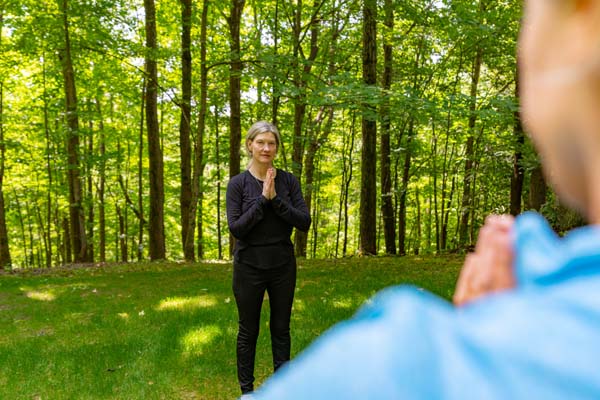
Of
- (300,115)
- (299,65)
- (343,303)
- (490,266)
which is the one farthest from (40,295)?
(490,266)

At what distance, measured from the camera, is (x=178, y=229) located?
25188mm

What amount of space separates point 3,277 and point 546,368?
12.4 m

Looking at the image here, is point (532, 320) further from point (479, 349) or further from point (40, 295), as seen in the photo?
point (40, 295)

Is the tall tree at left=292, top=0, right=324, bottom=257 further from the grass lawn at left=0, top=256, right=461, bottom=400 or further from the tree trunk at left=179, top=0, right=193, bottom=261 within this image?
the grass lawn at left=0, top=256, right=461, bottom=400

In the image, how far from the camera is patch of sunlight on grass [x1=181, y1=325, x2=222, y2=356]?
534 cm

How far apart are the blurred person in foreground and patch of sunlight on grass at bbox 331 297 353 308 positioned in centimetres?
640

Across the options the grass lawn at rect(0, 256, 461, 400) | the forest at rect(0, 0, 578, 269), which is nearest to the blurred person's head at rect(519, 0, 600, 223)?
the grass lawn at rect(0, 256, 461, 400)

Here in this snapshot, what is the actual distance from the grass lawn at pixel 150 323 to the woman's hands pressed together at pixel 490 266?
4194 millimetres

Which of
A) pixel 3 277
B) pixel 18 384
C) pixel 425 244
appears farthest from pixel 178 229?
pixel 18 384

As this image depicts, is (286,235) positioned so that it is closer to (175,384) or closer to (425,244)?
(175,384)

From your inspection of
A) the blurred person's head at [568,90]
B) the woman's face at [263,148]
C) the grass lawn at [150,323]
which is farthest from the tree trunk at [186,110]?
the blurred person's head at [568,90]

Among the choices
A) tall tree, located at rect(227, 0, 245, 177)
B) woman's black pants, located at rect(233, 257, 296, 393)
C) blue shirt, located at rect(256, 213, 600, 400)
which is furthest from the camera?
tall tree, located at rect(227, 0, 245, 177)

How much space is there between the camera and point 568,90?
482mm

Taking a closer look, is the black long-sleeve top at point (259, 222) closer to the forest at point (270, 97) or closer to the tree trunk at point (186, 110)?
the forest at point (270, 97)
